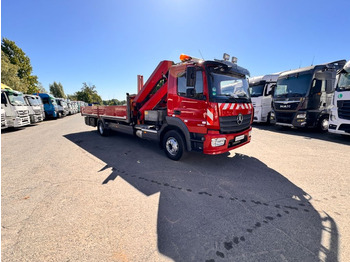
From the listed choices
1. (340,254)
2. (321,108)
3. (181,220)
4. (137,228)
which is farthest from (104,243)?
(321,108)

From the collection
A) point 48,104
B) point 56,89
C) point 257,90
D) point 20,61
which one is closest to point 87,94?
point 56,89

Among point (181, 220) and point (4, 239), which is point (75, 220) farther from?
point (181, 220)

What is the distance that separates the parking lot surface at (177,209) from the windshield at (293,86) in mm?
4211

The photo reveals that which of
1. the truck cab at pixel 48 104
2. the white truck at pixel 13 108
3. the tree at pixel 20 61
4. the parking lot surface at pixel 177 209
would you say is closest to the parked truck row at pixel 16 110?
the white truck at pixel 13 108

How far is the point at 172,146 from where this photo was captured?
4.43 meters

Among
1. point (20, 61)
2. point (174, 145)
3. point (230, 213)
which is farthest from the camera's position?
point (20, 61)

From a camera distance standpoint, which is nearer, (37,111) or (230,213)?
(230,213)

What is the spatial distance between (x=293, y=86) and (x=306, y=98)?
0.93 meters

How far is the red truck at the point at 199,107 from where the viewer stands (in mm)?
3625

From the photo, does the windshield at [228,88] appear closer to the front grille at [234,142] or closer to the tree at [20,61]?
the front grille at [234,142]

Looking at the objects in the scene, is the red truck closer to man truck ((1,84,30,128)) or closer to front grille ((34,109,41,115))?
man truck ((1,84,30,128))

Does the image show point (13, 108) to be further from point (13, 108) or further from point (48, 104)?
point (48, 104)

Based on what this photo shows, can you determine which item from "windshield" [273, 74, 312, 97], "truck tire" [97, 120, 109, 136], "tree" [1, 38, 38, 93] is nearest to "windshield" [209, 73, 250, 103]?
"windshield" [273, 74, 312, 97]

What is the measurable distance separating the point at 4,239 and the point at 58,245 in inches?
28.4
